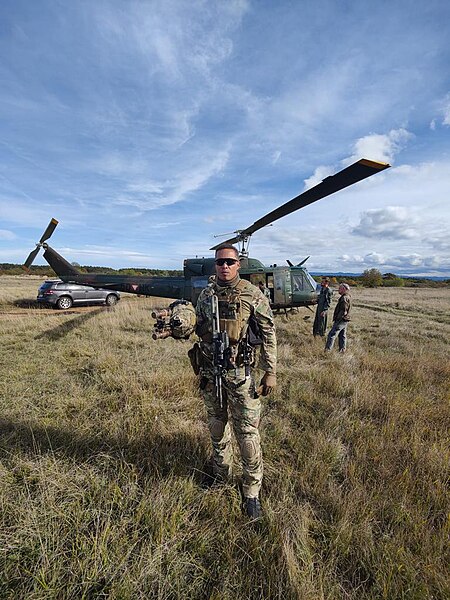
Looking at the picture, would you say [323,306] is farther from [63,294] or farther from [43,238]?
[63,294]

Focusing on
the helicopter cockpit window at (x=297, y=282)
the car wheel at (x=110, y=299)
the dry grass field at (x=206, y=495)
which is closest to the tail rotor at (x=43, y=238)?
the car wheel at (x=110, y=299)

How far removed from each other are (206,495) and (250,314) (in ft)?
5.21

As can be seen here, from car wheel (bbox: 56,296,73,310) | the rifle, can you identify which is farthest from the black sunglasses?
car wheel (bbox: 56,296,73,310)

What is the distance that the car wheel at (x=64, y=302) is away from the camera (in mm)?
14273

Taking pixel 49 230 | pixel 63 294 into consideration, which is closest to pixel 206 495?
pixel 49 230

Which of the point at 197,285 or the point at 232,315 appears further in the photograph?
the point at 197,285

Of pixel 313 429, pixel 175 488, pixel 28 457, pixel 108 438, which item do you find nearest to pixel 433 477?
pixel 313 429

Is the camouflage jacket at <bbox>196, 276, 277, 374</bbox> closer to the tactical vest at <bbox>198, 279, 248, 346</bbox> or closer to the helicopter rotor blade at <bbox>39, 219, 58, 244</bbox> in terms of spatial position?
the tactical vest at <bbox>198, 279, 248, 346</bbox>

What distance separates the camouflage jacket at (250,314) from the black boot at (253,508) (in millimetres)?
1083

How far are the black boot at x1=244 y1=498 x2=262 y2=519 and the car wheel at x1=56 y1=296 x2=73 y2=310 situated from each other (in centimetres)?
1524

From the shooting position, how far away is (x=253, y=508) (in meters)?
2.16

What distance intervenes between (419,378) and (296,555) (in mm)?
4469

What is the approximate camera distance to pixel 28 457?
2.61 m

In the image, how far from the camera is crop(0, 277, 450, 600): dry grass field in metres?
→ 1.63
